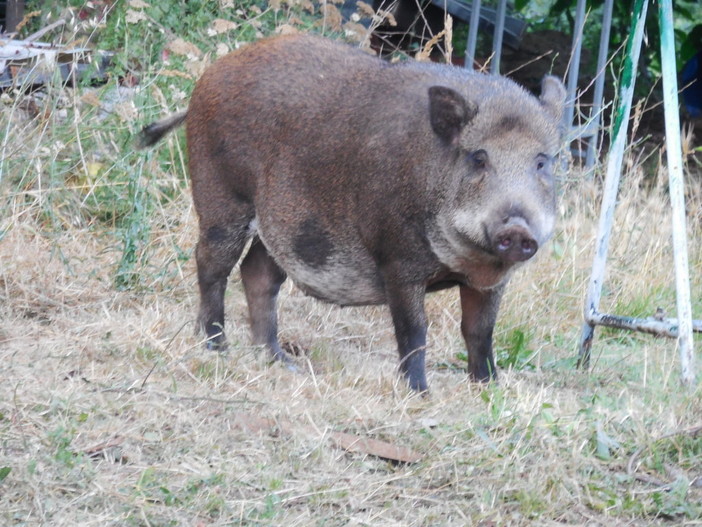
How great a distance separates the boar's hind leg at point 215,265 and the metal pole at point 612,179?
1.58 m

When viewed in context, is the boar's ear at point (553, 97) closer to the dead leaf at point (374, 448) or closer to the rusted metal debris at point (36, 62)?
the dead leaf at point (374, 448)

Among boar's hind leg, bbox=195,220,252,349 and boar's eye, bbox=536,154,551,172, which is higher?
boar's eye, bbox=536,154,551,172

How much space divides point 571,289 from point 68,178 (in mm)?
2890

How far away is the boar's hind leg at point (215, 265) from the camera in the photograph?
5.09m

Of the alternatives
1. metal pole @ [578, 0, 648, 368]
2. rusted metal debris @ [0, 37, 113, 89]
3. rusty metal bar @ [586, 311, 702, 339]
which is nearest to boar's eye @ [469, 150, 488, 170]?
metal pole @ [578, 0, 648, 368]

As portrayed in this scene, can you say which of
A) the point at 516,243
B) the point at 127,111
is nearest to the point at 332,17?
the point at 127,111

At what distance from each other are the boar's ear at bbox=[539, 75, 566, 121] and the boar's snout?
0.73 metres

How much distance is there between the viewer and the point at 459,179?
14.1 feet

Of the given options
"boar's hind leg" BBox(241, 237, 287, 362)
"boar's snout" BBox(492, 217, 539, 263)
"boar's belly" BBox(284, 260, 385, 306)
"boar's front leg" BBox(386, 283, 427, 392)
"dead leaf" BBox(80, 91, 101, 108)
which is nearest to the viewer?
"boar's snout" BBox(492, 217, 539, 263)

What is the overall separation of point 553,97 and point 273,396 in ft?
5.59

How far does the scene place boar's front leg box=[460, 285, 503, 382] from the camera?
4660 mm

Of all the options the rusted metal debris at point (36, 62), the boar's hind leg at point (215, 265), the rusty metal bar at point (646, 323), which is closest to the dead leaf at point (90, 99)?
the rusted metal debris at point (36, 62)

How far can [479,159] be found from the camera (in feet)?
14.0

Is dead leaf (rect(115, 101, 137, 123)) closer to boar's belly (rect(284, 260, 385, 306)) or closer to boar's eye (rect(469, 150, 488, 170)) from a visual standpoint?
boar's belly (rect(284, 260, 385, 306))
